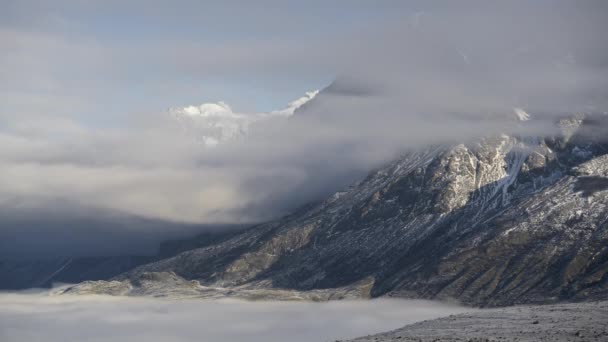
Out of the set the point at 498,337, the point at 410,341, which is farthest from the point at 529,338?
the point at 410,341

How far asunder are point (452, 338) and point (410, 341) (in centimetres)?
881

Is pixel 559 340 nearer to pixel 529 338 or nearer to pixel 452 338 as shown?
pixel 529 338

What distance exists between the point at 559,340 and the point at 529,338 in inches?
328

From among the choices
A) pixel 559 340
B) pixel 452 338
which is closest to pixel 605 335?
pixel 559 340

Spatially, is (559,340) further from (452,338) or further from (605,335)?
(452,338)

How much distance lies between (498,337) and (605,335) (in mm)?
21299

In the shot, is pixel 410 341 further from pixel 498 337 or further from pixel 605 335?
pixel 605 335

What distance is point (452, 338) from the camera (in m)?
200

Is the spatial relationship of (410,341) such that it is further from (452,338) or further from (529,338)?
(529,338)

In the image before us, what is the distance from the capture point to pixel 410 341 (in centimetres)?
19912

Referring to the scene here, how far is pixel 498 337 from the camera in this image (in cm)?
19862

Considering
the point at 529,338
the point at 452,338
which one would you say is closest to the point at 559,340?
the point at 529,338

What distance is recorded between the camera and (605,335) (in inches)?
7505
